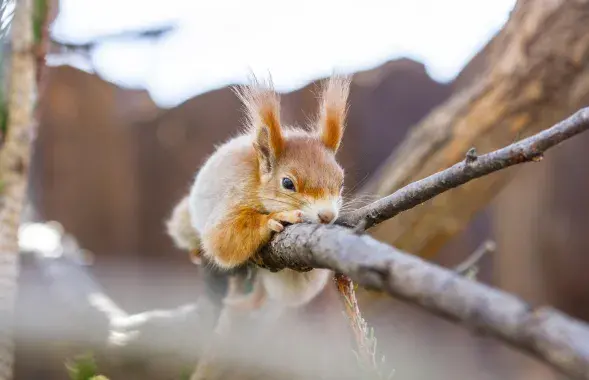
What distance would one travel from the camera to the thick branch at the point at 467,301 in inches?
12.4

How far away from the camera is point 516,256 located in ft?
11.3

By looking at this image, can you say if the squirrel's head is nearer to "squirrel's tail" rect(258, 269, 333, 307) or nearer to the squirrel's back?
the squirrel's back

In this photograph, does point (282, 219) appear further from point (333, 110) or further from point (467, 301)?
point (467, 301)

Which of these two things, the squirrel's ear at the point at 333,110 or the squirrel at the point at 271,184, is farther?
the squirrel's ear at the point at 333,110

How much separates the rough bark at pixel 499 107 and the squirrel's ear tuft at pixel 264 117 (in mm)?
684

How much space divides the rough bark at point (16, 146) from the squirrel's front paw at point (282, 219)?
1.40 ft

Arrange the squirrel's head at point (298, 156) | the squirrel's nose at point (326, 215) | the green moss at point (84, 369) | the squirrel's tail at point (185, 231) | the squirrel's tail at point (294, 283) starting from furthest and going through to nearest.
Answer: the squirrel's tail at point (185, 231), the squirrel's tail at point (294, 283), the squirrel's head at point (298, 156), the squirrel's nose at point (326, 215), the green moss at point (84, 369)

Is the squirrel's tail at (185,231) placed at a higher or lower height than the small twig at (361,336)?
higher

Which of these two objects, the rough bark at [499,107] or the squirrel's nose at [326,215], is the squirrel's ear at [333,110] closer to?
the squirrel's nose at [326,215]

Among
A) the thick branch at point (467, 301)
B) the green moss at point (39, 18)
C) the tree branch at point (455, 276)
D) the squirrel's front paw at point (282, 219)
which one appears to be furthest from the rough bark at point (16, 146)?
the thick branch at point (467, 301)

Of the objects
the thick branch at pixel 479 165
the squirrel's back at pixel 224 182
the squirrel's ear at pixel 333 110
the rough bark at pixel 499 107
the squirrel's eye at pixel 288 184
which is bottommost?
the thick branch at pixel 479 165

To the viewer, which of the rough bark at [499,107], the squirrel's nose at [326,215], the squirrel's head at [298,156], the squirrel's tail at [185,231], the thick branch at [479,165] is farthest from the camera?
the rough bark at [499,107]

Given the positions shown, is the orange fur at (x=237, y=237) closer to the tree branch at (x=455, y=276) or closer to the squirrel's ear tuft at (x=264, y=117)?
the squirrel's ear tuft at (x=264, y=117)

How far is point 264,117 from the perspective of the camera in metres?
1.13
